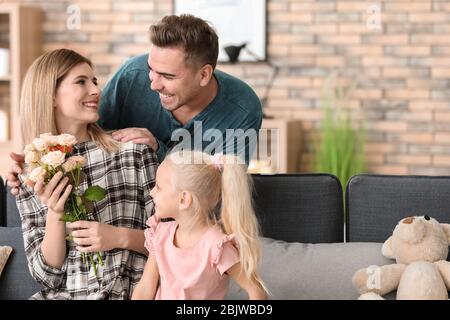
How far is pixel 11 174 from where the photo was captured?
2602 mm

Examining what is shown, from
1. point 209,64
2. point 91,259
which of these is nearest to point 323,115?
point 209,64

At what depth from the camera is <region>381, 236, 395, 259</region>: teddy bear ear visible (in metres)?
2.51

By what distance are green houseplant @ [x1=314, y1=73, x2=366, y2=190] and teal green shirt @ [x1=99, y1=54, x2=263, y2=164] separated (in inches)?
99.9

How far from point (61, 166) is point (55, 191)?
0.08 metres

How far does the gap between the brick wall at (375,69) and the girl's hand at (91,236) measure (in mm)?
3645

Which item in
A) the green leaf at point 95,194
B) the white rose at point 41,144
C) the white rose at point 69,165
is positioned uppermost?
the white rose at point 41,144

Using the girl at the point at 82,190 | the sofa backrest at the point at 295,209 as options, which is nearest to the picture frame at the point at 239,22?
the sofa backrest at the point at 295,209

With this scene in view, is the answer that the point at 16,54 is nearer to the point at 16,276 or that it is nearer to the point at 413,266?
the point at 16,276

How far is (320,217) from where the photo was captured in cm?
278

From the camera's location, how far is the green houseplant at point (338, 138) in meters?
5.63

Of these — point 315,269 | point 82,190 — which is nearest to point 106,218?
point 82,190

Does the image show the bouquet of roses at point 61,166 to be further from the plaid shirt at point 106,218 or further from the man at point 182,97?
the man at point 182,97

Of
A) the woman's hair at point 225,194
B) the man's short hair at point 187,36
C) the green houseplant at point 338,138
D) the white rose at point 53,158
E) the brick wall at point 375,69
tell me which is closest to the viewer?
the woman's hair at point 225,194

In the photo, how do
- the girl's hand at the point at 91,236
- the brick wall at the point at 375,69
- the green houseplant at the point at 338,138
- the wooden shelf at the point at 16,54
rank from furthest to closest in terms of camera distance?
the wooden shelf at the point at 16,54 < the brick wall at the point at 375,69 < the green houseplant at the point at 338,138 < the girl's hand at the point at 91,236
